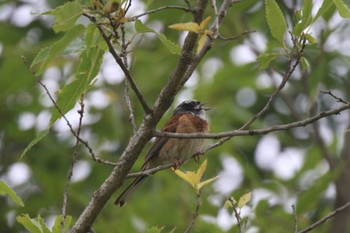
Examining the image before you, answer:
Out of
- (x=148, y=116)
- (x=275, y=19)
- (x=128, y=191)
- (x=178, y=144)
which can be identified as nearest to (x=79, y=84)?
(x=148, y=116)

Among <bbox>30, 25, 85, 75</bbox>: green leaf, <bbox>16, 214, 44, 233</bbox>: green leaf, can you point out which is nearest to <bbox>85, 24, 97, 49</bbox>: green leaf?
<bbox>30, 25, 85, 75</bbox>: green leaf

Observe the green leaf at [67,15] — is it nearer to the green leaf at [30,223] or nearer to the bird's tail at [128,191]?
the green leaf at [30,223]

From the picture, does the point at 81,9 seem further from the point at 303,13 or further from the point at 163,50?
the point at 163,50

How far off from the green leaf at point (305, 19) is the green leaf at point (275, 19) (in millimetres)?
158

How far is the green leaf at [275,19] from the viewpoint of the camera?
4164 millimetres

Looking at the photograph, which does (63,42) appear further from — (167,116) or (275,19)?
(167,116)

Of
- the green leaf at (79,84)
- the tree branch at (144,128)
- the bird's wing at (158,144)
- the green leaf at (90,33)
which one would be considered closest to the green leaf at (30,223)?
the tree branch at (144,128)

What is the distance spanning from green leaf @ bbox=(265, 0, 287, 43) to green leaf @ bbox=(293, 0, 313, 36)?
16 centimetres

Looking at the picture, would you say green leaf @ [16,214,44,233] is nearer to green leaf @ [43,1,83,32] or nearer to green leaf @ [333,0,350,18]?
green leaf @ [43,1,83,32]

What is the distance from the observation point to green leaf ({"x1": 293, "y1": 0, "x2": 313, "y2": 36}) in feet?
13.2

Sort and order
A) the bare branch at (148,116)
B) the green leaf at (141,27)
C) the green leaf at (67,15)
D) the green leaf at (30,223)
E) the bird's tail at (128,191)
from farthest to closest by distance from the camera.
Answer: the bird's tail at (128,191) < the green leaf at (30,223) < the green leaf at (141,27) < the bare branch at (148,116) < the green leaf at (67,15)

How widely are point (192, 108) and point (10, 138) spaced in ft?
8.49

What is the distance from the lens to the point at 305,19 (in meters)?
4.03

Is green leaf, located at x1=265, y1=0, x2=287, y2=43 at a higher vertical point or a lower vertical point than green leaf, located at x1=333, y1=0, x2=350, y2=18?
higher
